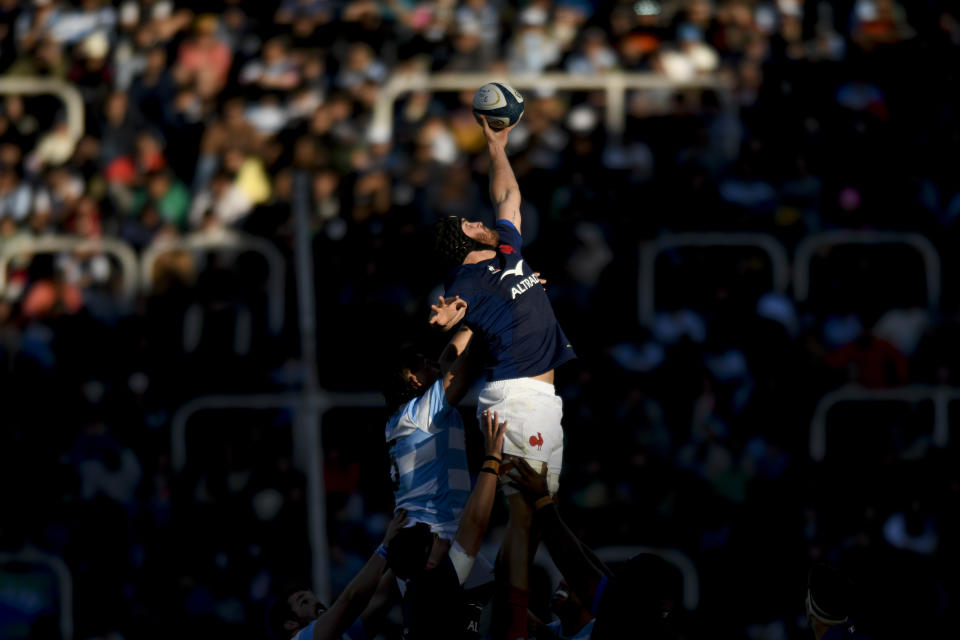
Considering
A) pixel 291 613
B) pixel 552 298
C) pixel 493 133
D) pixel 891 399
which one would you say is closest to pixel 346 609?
pixel 291 613

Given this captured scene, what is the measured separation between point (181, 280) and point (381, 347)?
1620 millimetres

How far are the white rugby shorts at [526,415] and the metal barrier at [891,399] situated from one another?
3.02 metres

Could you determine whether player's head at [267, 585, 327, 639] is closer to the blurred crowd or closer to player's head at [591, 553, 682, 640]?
player's head at [591, 553, 682, 640]

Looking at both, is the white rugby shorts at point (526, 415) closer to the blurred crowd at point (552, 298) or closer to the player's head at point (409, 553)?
the player's head at point (409, 553)

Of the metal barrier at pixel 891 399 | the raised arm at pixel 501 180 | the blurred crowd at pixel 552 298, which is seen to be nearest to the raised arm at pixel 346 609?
the raised arm at pixel 501 180

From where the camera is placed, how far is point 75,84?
11.9 metres

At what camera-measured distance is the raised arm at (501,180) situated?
7.52 metres

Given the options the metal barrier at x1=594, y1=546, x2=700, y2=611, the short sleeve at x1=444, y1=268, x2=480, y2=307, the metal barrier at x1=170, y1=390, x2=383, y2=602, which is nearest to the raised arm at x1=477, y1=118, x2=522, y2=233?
the short sleeve at x1=444, y1=268, x2=480, y2=307

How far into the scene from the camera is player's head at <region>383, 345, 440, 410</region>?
7219 mm

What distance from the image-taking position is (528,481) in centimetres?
696

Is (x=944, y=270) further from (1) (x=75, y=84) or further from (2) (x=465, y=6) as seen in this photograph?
(1) (x=75, y=84)

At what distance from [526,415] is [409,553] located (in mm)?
897

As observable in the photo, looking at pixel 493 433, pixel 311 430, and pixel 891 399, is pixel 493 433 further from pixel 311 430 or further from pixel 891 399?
pixel 891 399

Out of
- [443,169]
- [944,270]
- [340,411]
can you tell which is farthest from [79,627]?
[944,270]
